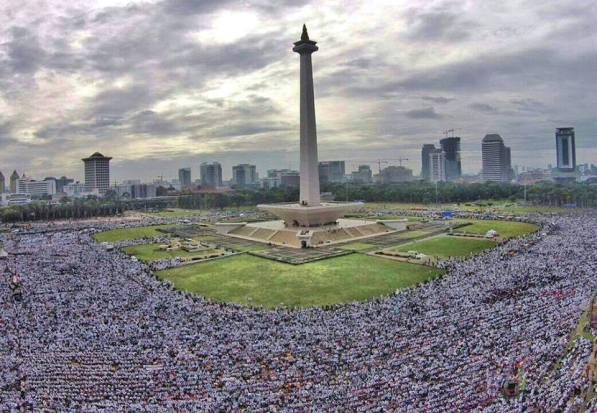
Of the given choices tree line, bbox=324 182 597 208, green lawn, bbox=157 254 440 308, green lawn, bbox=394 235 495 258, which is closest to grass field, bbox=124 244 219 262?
green lawn, bbox=157 254 440 308

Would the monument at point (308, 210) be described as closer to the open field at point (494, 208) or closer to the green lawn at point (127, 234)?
the green lawn at point (127, 234)

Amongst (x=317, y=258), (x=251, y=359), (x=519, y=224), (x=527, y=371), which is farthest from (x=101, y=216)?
(x=527, y=371)

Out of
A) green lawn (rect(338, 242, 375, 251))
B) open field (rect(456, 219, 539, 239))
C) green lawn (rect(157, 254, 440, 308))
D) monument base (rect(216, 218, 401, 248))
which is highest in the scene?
monument base (rect(216, 218, 401, 248))

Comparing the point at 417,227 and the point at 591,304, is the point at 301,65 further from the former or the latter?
the point at 591,304

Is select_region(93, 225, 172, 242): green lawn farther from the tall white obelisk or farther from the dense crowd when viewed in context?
the dense crowd

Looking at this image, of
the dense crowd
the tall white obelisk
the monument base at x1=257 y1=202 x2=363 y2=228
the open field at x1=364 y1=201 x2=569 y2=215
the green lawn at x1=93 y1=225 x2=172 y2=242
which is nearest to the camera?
the dense crowd

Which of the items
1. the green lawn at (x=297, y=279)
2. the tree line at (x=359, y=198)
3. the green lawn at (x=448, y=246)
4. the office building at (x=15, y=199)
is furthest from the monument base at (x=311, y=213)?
the office building at (x=15, y=199)

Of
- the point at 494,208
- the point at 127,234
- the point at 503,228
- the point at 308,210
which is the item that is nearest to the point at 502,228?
the point at 503,228
